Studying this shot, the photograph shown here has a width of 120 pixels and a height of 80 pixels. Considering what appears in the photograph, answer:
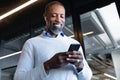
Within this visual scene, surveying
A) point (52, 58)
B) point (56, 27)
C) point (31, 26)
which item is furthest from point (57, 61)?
point (31, 26)

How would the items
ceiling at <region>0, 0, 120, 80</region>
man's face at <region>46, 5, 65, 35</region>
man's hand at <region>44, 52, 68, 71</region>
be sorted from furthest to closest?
ceiling at <region>0, 0, 120, 80</region> → man's face at <region>46, 5, 65, 35</region> → man's hand at <region>44, 52, 68, 71</region>

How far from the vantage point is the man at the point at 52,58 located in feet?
3.16

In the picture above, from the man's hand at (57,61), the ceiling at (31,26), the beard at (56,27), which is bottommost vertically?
the man's hand at (57,61)

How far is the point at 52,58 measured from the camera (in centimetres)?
95

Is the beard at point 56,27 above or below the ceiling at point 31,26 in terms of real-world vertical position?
below

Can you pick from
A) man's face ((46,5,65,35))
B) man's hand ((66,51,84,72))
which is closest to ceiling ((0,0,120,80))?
man's face ((46,5,65,35))

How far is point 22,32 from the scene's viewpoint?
384 centimetres

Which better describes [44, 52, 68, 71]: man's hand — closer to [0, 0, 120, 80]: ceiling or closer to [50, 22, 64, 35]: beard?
[50, 22, 64, 35]: beard

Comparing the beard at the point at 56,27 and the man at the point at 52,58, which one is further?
the beard at the point at 56,27

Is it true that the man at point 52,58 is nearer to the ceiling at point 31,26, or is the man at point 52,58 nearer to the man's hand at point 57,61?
the man's hand at point 57,61

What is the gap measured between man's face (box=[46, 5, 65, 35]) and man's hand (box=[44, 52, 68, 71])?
0.89 ft

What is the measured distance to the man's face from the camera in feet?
3.79

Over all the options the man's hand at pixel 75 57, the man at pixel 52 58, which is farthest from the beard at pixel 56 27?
the man's hand at pixel 75 57

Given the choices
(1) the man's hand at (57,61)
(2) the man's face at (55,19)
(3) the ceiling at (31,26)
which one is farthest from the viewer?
(3) the ceiling at (31,26)
